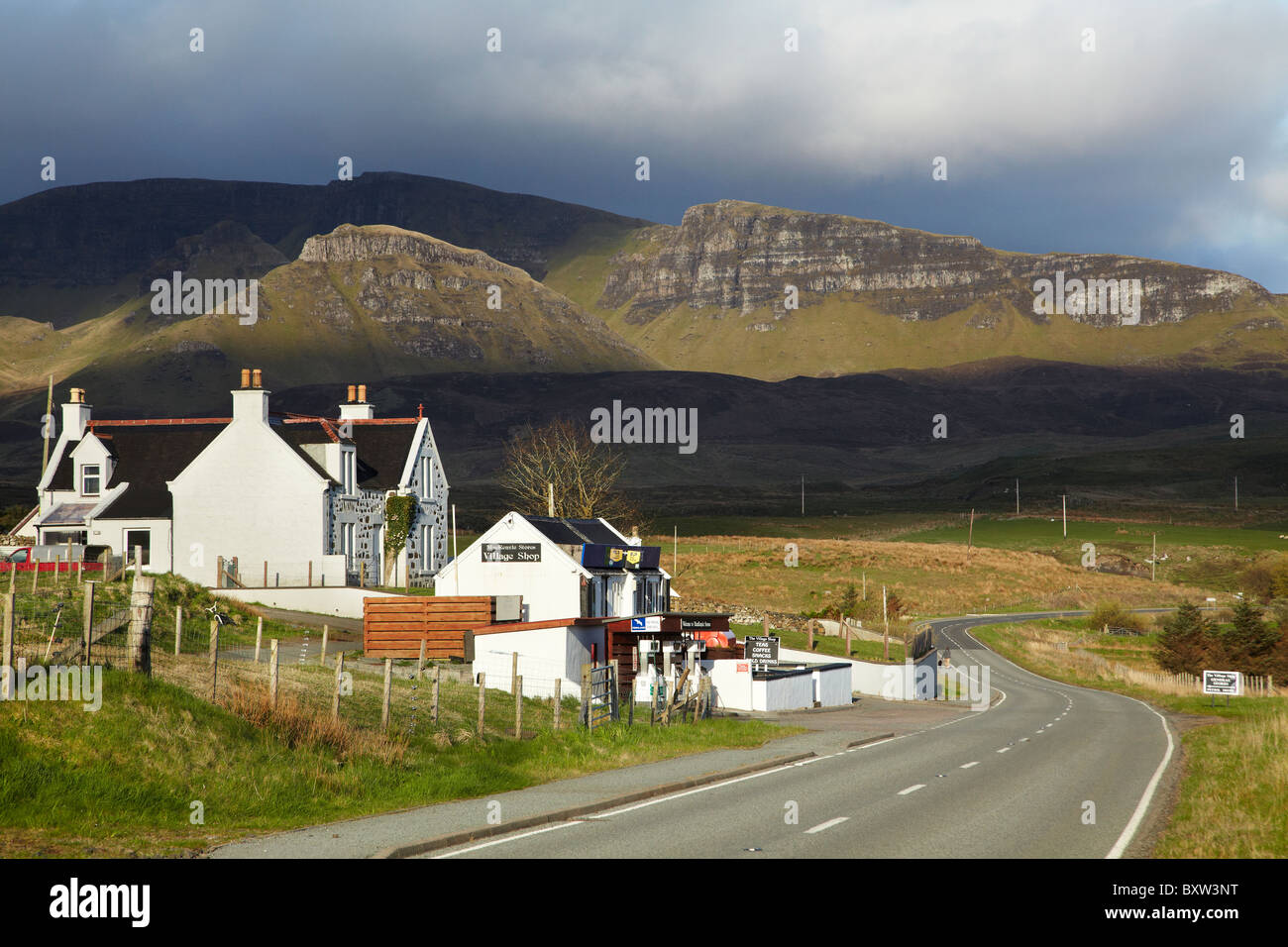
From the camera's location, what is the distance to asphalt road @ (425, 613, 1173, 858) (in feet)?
50.3

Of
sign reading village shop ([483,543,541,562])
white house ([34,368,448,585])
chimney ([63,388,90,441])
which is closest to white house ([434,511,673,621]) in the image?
sign reading village shop ([483,543,541,562])

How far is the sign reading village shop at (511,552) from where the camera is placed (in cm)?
5138

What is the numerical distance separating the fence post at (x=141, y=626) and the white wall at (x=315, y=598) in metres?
33.7

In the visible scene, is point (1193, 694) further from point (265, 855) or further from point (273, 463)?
point (265, 855)

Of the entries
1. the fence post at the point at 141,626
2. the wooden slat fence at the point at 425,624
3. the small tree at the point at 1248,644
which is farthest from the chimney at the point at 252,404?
the small tree at the point at 1248,644

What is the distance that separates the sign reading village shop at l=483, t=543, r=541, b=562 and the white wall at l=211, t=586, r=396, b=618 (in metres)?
5.38

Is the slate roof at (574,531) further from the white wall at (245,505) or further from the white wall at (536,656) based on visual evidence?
the white wall at (245,505)

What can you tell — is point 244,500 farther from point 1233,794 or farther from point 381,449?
point 1233,794

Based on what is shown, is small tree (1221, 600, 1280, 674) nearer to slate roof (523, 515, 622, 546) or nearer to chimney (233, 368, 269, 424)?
slate roof (523, 515, 622, 546)

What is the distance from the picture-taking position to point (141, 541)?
5853 centimetres

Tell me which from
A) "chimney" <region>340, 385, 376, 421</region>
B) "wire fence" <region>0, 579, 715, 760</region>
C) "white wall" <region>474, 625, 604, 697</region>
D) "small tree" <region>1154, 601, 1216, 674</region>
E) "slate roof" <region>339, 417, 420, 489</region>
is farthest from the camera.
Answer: "small tree" <region>1154, 601, 1216, 674</region>

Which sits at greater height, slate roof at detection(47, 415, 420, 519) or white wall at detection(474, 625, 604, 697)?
slate roof at detection(47, 415, 420, 519)
